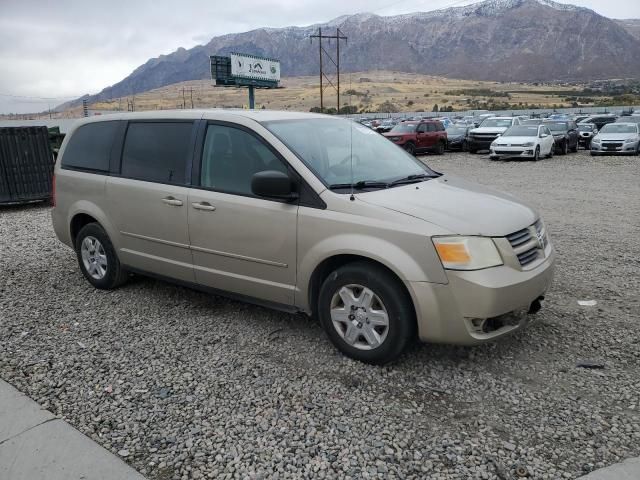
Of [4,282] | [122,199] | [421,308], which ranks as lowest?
[4,282]

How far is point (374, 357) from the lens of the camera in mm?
3811

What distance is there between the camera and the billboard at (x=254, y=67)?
5009 cm

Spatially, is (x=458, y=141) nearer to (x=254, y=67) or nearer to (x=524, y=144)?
(x=524, y=144)

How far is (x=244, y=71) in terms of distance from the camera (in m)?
51.1

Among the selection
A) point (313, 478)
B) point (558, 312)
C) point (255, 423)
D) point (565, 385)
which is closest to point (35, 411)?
point (255, 423)

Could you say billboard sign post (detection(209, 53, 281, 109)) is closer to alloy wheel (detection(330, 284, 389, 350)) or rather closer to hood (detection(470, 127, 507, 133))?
hood (detection(470, 127, 507, 133))

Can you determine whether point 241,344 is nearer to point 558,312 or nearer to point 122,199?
point 122,199

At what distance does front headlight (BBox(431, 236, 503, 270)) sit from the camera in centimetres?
349

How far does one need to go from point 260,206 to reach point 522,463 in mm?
2448

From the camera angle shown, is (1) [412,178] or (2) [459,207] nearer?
(2) [459,207]

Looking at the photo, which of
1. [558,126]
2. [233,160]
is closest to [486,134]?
[558,126]

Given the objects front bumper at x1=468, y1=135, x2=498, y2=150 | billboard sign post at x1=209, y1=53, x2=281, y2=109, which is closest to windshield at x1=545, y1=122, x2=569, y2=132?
front bumper at x1=468, y1=135, x2=498, y2=150

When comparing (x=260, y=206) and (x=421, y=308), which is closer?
(x=421, y=308)

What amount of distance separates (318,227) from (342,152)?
868 mm
